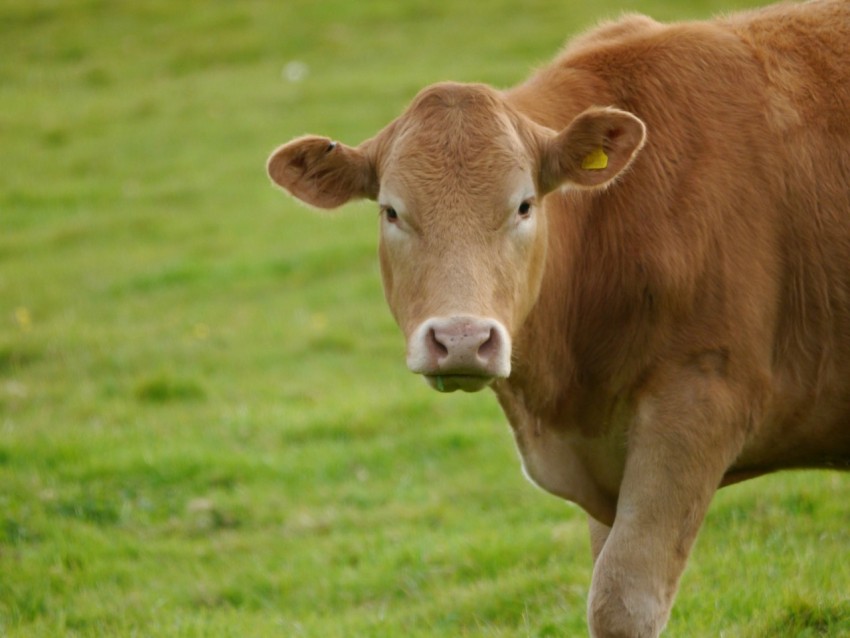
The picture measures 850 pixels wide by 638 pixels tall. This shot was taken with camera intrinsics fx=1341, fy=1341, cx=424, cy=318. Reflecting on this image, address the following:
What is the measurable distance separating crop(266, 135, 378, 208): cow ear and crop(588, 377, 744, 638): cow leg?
4.68 ft

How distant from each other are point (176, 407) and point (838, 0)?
20.8 feet

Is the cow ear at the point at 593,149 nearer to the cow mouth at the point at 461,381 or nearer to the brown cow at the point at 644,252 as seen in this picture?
the brown cow at the point at 644,252

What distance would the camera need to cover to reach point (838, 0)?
18.6ft

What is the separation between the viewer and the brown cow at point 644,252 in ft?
15.4

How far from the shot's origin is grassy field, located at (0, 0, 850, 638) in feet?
20.4

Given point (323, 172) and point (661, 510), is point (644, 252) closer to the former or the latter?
point (661, 510)

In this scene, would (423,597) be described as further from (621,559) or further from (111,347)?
(111,347)

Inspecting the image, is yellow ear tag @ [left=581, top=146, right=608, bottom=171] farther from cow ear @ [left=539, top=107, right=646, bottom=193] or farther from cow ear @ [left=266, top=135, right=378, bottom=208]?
cow ear @ [left=266, top=135, right=378, bottom=208]

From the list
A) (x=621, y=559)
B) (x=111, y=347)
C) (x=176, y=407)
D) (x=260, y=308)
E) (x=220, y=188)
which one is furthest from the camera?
(x=220, y=188)

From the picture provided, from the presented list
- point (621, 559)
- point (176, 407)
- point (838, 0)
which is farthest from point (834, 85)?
point (176, 407)

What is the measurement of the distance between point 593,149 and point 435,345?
3.60ft

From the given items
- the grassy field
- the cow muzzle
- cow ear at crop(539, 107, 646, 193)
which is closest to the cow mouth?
the cow muzzle

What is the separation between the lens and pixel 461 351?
4176 millimetres

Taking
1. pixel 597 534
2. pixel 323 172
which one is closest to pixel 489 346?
pixel 323 172
